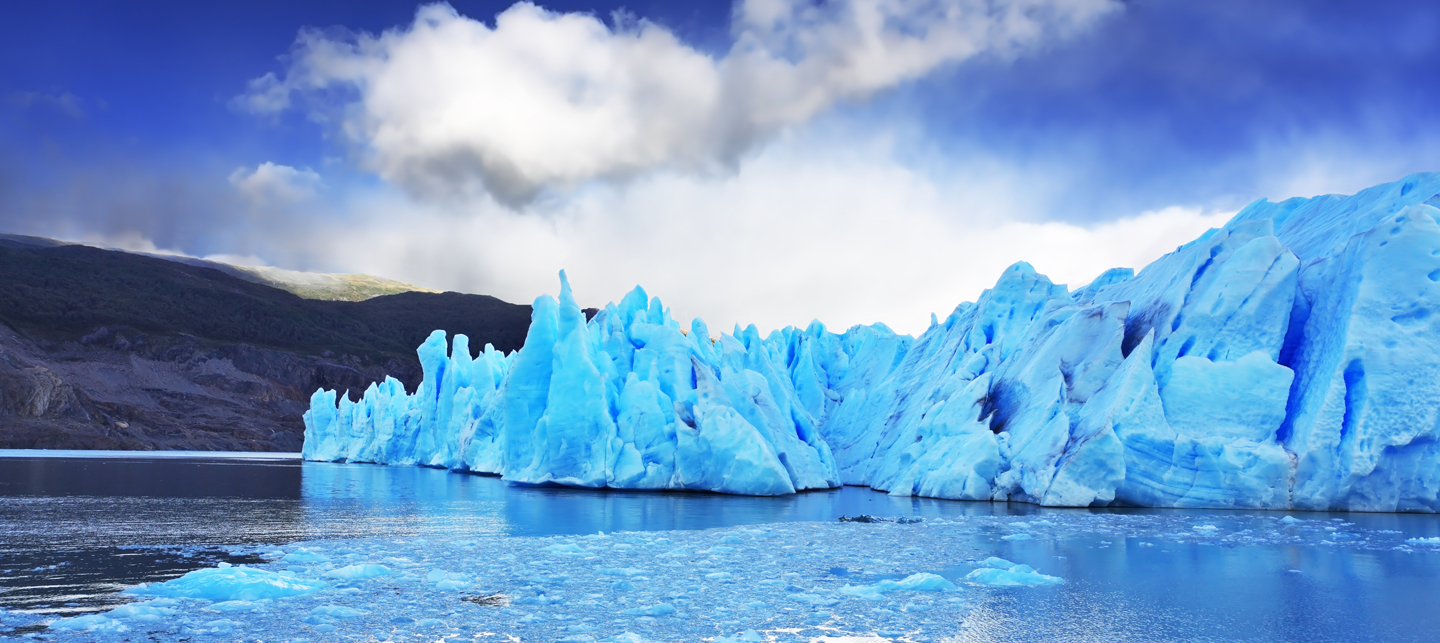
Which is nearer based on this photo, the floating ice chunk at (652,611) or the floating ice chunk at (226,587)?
the floating ice chunk at (652,611)

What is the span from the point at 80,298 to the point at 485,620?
109 m

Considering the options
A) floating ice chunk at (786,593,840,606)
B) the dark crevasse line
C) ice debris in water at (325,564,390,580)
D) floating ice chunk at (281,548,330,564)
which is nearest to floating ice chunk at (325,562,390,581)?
ice debris in water at (325,564,390,580)

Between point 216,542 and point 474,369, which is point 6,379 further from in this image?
point 216,542

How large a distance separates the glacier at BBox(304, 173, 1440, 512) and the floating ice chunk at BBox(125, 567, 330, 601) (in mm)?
16732

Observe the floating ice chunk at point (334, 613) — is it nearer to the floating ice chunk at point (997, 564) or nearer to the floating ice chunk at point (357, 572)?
the floating ice chunk at point (357, 572)

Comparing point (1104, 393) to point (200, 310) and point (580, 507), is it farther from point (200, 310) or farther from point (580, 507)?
point (200, 310)

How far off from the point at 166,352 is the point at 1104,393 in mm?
93933

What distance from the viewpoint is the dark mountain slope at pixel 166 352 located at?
69438 millimetres

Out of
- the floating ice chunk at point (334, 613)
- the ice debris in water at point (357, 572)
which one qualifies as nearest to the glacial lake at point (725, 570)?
the floating ice chunk at point (334, 613)

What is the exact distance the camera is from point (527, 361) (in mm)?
30188

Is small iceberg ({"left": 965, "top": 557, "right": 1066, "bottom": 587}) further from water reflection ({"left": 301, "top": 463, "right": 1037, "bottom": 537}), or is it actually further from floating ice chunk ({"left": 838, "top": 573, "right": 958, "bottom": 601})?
water reflection ({"left": 301, "top": 463, "right": 1037, "bottom": 537})

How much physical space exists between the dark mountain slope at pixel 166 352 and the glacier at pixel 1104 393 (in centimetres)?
5094

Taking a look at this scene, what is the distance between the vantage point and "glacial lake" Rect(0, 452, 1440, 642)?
7.41 metres

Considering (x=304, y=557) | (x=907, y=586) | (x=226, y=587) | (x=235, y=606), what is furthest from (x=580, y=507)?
(x=235, y=606)
